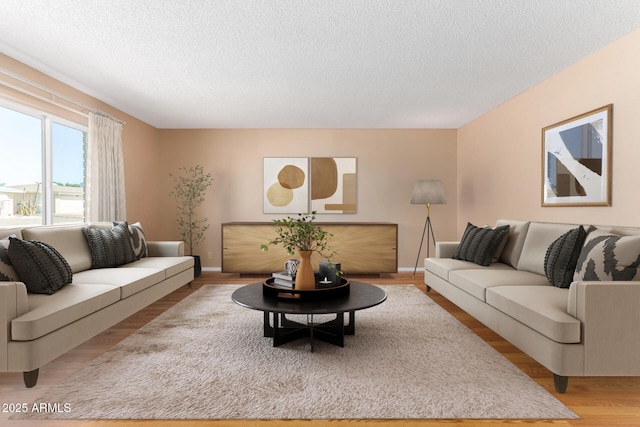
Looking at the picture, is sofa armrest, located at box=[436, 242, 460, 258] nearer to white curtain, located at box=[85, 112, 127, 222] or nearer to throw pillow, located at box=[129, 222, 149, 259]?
throw pillow, located at box=[129, 222, 149, 259]

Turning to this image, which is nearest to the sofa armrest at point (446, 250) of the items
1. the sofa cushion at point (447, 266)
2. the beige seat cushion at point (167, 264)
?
the sofa cushion at point (447, 266)

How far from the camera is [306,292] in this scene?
2736mm

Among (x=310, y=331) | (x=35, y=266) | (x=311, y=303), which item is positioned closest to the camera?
(x=35, y=266)

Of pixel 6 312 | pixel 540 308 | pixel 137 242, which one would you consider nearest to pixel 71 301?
pixel 6 312

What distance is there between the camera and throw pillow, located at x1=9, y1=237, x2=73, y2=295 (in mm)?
2504

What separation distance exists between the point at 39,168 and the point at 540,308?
15.4 feet

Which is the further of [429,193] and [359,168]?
[359,168]

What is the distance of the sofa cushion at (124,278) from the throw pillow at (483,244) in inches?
132

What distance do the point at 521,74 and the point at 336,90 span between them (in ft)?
6.37

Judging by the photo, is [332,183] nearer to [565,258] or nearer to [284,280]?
[284,280]

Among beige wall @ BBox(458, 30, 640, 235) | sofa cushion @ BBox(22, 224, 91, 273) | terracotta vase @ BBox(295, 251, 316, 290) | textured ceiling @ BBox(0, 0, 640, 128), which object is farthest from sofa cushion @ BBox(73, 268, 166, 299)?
beige wall @ BBox(458, 30, 640, 235)

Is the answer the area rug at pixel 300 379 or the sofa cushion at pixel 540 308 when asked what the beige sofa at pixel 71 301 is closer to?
the area rug at pixel 300 379

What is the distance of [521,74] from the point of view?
3699 mm

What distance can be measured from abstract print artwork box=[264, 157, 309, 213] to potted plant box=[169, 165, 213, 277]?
102 centimetres
